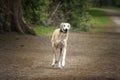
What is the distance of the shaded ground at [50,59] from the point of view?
42.5ft

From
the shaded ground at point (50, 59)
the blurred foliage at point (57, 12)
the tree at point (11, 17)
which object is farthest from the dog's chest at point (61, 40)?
the blurred foliage at point (57, 12)

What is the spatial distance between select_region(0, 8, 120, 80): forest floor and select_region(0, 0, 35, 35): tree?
2.12 feet

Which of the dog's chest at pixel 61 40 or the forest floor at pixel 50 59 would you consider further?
the dog's chest at pixel 61 40

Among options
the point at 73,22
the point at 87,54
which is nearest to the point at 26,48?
the point at 87,54

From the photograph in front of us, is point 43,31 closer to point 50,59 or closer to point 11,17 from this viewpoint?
point 11,17

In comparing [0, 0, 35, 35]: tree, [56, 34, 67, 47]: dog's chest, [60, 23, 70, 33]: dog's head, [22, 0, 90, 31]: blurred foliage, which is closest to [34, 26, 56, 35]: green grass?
[22, 0, 90, 31]: blurred foliage

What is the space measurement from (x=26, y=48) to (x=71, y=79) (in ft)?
26.8

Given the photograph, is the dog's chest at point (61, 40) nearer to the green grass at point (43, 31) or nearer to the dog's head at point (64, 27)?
the dog's head at point (64, 27)

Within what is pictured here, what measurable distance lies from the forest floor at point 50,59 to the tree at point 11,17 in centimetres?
65

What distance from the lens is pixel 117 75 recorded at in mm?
13219

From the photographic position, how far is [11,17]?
2548 cm

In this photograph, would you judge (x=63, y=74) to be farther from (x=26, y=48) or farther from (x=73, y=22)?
(x=73, y=22)

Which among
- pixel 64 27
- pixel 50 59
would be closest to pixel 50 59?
pixel 50 59

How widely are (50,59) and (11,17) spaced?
937 centimetres
